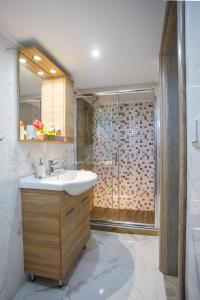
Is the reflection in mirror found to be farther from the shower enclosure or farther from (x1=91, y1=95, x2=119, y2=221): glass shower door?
(x1=91, y1=95, x2=119, y2=221): glass shower door

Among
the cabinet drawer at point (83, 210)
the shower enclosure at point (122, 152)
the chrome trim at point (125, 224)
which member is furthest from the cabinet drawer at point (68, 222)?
the shower enclosure at point (122, 152)

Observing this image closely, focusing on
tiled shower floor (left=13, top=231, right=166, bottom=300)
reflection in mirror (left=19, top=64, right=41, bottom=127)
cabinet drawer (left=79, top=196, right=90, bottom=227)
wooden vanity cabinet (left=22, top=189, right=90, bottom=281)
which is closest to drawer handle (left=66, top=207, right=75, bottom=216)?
wooden vanity cabinet (left=22, top=189, right=90, bottom=281)

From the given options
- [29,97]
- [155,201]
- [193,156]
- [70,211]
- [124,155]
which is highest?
[29,97]

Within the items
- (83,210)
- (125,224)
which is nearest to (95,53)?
(83,210)

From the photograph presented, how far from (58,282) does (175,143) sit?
1686mm

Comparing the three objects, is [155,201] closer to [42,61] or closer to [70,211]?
[70,211]

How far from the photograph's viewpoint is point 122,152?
3.47 meters

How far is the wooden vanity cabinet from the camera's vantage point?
5.00 ft

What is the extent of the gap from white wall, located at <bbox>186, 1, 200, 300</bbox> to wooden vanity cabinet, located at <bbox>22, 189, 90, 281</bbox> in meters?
1.04

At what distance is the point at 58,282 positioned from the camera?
1636mm

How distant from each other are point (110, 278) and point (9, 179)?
1.30 m

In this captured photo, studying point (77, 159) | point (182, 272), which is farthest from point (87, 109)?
point (182, 272)

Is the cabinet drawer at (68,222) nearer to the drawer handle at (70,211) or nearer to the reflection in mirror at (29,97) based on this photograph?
the drawer handle at (70,211)

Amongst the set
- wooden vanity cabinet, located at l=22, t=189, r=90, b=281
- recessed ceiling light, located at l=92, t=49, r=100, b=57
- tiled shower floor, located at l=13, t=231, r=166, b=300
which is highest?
recessed ceiling light, located at l=92, t=49, r=100, b=57
